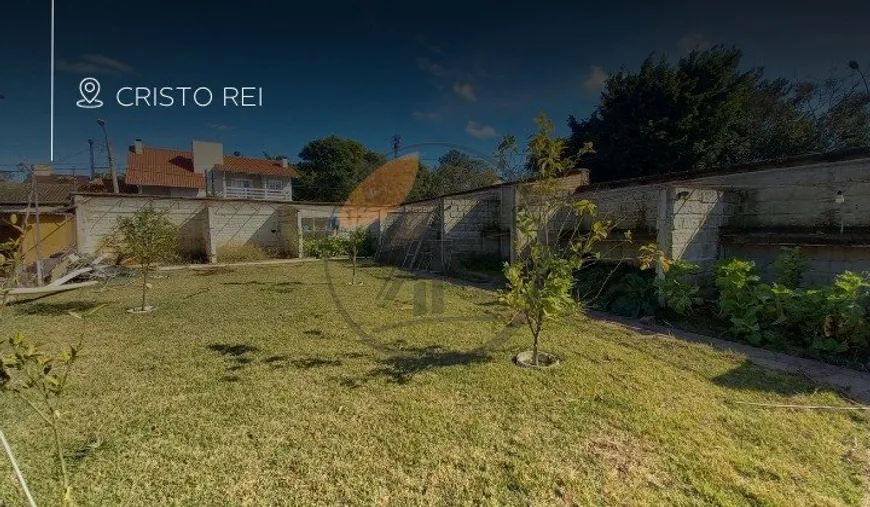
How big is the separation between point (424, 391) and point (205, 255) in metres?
16.1

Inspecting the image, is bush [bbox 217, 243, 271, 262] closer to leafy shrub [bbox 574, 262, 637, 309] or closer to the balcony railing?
leafy shrub [bbox 574, 262, 637, 309]

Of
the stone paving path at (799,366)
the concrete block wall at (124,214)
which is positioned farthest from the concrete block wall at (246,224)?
the stone paving path at (799,366)

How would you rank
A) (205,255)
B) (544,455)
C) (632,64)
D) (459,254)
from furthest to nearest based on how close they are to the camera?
(632,64), (205,255), (459,254), (544,455)

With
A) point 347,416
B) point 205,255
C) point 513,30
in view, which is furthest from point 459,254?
point 205,255

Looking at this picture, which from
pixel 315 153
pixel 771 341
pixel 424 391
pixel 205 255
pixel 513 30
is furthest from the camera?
pixel 315 153

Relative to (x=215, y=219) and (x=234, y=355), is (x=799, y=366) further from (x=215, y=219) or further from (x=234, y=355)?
(x=215, y=219)

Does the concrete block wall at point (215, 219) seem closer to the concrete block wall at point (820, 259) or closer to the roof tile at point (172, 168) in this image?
the concrete block wall at point (820, 259)

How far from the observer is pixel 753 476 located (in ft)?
7.96

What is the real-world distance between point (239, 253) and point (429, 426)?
51.8ft

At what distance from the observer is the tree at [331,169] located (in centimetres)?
3497

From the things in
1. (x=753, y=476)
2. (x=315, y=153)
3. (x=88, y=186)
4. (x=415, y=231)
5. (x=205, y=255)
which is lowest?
(x=753, y=476)

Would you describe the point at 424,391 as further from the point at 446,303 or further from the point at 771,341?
the point at 771,341

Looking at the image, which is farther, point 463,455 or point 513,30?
point 513,30

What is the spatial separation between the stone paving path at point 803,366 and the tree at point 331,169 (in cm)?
3156
